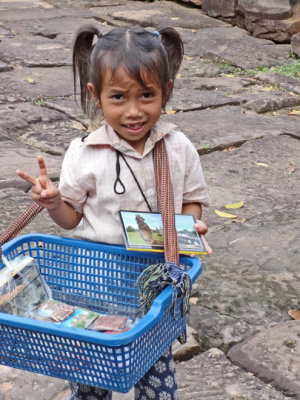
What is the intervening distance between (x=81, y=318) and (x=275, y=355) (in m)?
0.72

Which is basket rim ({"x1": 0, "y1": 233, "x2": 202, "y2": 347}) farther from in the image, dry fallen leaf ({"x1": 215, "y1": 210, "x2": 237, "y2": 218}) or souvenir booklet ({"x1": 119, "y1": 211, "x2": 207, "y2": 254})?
dry fallen leaf ({"x1": 215, "y1": 210, "x2": 237, "y2": 218})

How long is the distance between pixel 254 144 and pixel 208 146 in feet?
1.01

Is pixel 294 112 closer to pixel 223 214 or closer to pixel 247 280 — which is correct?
pixel 223 214

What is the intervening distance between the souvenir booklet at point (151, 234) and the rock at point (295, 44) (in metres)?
4.73

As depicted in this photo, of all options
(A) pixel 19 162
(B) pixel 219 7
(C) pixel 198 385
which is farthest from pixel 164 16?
(C) pixel 198 385

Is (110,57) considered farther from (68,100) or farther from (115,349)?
(68,100)

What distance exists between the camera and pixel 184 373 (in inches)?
87.0

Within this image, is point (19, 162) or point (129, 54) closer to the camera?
point (129, 54)

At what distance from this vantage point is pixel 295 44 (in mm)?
6293

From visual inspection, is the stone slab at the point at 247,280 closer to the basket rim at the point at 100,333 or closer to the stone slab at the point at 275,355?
the stone slab at the point at 275,355

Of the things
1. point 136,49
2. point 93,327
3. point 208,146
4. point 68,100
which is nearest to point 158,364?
point 93,327

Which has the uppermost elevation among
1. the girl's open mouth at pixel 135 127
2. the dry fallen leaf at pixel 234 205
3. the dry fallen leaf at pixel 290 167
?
the girl's open mouth at pixel 135 127

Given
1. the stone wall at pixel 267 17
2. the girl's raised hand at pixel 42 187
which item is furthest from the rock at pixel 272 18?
the girl's raised hand at pixel 42 187

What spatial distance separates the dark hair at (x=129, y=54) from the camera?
1878 mm
